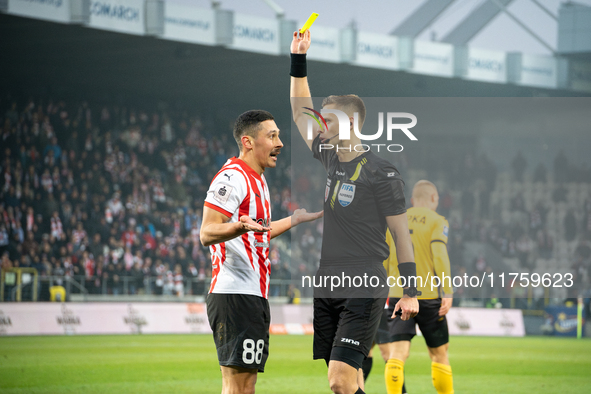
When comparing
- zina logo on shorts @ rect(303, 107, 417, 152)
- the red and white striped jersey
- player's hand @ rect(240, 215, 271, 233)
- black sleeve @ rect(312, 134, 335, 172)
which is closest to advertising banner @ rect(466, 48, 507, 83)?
zina logo on shorts @ rect(303, 107, 417, 152)

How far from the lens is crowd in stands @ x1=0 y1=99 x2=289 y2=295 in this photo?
20797mm

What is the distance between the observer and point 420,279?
7621 mm

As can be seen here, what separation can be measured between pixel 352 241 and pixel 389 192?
47cm

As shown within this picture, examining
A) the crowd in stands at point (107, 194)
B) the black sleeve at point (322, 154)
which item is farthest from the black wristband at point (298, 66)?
the crowd in stands at point (107, 194)

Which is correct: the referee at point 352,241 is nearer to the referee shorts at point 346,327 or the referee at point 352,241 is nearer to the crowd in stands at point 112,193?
the referee shorts at point 346,327

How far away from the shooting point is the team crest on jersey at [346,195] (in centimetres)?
573

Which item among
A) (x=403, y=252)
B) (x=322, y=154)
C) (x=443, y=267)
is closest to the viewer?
(x=403, y=252)

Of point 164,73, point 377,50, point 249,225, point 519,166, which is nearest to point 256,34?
point 164,73

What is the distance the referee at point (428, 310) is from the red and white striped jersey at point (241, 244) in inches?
106

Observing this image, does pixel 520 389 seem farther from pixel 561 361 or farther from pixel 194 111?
pixel 194 111

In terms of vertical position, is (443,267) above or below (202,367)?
above

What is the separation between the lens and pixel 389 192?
5664 mm

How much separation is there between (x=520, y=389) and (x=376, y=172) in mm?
5733

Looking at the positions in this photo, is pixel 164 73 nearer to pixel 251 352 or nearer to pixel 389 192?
pixel 389 192
